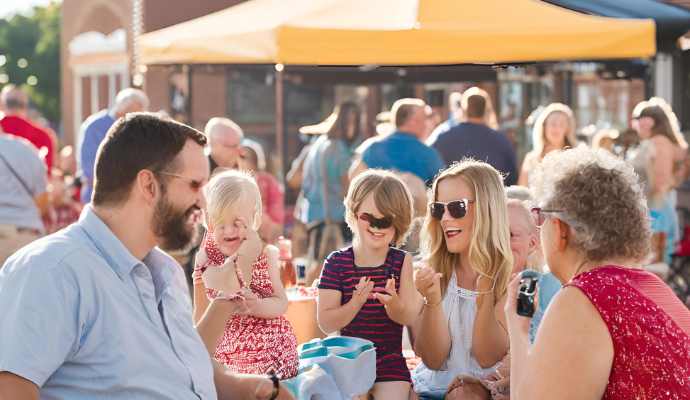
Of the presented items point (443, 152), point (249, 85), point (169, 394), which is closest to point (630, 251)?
point (169, 394)

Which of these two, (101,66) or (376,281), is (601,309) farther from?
(101,66)

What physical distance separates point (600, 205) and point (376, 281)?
151 centimetres

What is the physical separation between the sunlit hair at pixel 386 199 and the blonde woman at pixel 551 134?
3.92m

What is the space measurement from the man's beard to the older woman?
2.80ft

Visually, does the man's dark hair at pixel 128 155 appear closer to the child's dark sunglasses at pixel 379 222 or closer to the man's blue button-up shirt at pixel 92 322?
the man's blue button-up shirt at pixel 92 322

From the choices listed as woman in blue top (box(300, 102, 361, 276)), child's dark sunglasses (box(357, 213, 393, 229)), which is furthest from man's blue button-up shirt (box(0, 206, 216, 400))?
woman in blue top (box(300, 102, 361, 276))

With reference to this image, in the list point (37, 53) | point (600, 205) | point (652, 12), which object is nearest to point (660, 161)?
point (652, 12)

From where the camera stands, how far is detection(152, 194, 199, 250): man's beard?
303 centimetres

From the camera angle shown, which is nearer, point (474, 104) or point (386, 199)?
point (386, 199)

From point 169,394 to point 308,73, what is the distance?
12.0 m

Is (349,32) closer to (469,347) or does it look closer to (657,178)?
(657,178)

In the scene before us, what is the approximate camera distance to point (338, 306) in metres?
4.39

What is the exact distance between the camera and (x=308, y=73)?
48.6 ft

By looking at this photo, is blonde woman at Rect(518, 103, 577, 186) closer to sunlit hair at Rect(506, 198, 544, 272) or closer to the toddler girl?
sunlit hair at Rect(506, 198, 544, 272)
